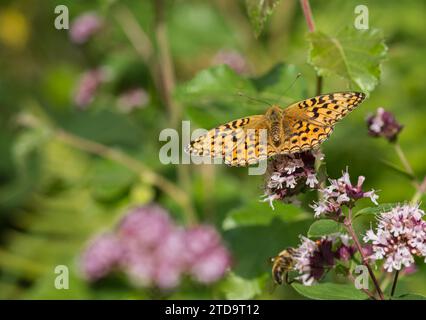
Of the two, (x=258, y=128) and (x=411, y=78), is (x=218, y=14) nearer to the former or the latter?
(x=411, y=78)

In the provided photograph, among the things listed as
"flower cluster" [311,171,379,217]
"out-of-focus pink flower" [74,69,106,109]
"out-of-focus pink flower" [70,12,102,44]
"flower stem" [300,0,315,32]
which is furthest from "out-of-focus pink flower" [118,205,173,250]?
"flower cluster" [311,171,379,217]

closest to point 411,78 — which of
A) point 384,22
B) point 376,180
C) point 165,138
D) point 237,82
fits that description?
point 384,22

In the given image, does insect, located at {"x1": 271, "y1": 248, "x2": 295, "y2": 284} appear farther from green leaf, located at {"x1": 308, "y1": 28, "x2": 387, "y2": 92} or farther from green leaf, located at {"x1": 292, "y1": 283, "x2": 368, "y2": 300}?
green leaf, located at {"x1": 308, "y1": 28, "x2": 387, "y2": 92}

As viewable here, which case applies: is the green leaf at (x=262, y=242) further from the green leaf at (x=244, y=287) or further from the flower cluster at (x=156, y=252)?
the flower cluster at (x=156, y=252)

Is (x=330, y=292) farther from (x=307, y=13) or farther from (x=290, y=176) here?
(x=307, y=13)

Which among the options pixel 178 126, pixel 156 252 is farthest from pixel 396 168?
pixel 178 126

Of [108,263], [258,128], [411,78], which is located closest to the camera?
[258,128]

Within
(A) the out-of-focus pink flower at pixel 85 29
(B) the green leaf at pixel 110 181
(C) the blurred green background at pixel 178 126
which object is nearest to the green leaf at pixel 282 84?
(C) the blurred green background at pixel 178 126
